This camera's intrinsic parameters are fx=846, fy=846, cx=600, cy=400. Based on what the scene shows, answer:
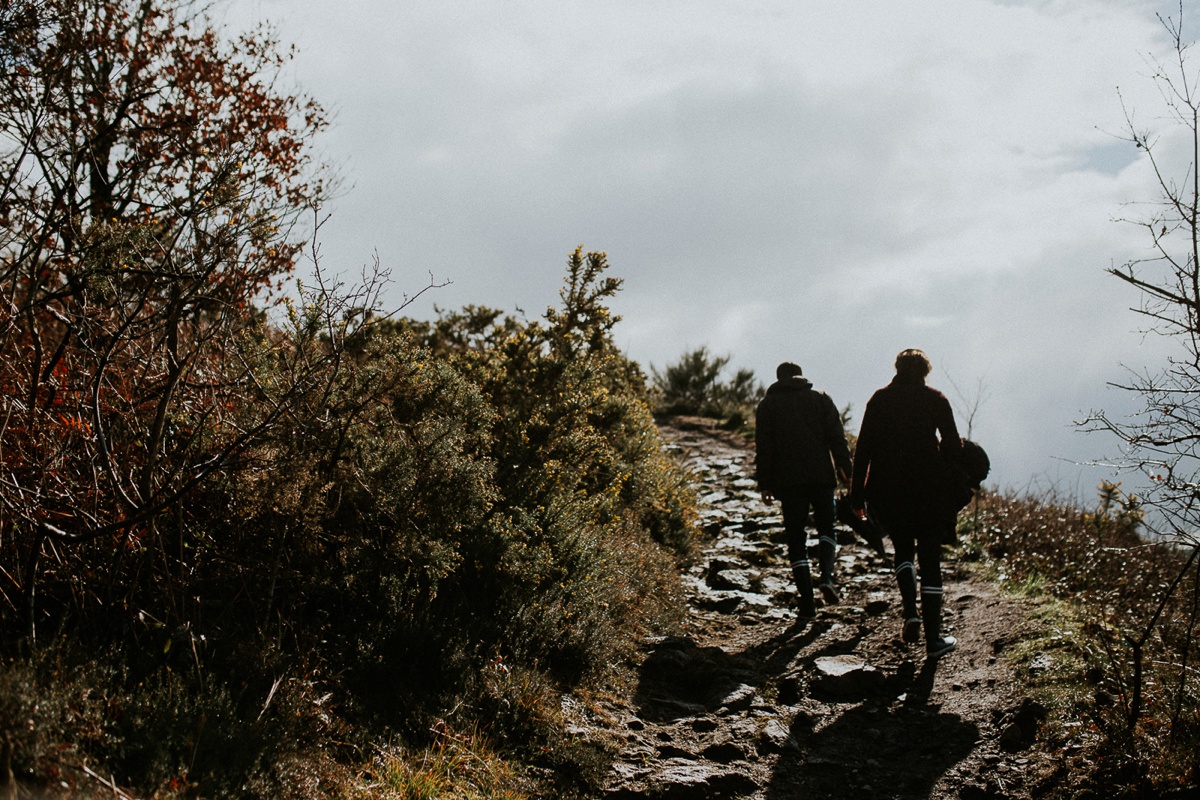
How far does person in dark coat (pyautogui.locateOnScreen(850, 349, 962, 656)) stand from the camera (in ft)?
20.7

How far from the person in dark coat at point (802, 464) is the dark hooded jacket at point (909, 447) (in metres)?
0.85

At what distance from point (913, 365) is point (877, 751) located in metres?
Result: 2.97

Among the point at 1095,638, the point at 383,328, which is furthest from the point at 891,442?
the point at 383,328

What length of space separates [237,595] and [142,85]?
403 inches

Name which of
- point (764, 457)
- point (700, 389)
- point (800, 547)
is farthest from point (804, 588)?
point (700, 389)

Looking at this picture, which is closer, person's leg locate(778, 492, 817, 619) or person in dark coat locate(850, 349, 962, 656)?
person in dark coat locate(850, 349, 962, 656)

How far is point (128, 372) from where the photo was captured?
4957 millimetres

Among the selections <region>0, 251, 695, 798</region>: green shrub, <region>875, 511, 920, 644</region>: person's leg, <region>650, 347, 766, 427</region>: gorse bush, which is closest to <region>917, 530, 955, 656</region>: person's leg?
<region>875, 511, 920, 644</region>: person's leg

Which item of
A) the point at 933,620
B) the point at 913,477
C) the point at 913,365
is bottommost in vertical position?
the point at 933,620

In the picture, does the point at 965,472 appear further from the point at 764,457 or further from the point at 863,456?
the point at 764,457

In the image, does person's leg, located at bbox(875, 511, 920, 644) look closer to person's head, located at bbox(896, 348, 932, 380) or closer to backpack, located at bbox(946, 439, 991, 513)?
backpack, located at bbox(946, 439, 991, 513)

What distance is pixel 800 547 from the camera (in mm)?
7613

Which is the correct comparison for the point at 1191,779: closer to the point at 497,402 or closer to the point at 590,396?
the point at 590,396

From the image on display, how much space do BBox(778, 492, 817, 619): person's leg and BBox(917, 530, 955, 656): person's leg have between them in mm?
1369
